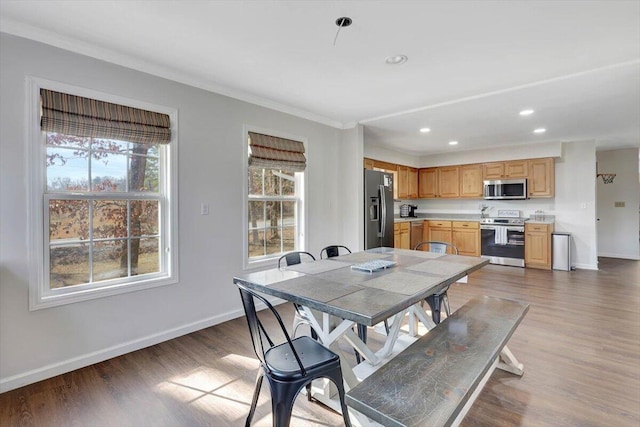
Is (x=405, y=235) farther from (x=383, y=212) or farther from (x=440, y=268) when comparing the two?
(x=440, y=268)

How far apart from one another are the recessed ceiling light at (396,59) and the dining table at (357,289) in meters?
1.73

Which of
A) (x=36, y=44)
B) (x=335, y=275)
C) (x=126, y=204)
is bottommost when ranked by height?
(x=335, y=275)

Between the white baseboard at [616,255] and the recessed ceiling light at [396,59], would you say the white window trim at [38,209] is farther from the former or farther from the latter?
the white baseboard at [616,255]

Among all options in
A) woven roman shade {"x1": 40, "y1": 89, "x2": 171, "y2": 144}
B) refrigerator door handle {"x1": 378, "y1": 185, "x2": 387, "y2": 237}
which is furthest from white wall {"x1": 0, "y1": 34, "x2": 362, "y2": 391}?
refrigerator door handle {"x1": 378, "y1": 185, "x2": 387, "y2": 237}

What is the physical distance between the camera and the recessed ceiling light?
266 centimetres

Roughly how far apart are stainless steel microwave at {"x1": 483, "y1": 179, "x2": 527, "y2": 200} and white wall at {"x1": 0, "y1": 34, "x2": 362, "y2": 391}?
4.09 m

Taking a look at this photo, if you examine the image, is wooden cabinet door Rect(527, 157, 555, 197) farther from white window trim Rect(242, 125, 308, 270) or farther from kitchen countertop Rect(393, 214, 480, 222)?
white window trim Rect(242, 125, 308, 270)

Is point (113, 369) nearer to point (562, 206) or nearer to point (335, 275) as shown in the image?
point (335, 275)

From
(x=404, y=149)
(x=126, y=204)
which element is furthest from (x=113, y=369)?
(x=404, y=149)

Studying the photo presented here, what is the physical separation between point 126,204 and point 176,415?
1.78m

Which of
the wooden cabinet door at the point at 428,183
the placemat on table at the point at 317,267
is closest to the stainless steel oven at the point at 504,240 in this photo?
the wooden cabinet door at the point at 428,183

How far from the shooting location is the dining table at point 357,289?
151 centimetres

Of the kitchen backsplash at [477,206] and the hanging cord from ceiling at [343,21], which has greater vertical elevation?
the hanging cord from ceiling at [343,21]

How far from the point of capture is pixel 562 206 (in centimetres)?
610
